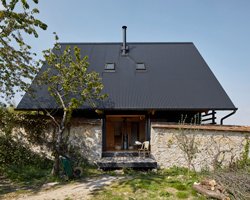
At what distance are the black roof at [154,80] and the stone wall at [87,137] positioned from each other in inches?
34.4

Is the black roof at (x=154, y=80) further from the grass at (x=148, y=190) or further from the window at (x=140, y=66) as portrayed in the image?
the grass at (x=148, y=190)

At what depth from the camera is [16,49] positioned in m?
8.59

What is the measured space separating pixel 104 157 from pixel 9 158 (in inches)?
172

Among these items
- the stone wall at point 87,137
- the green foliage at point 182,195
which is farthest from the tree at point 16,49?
the green foliage at point 182,195

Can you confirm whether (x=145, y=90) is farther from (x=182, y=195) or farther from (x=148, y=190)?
(x=182, y=195)

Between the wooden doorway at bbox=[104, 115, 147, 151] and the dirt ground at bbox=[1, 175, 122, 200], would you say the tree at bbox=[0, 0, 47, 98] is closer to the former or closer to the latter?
the dirt ground at bbox=[1, 175, 122, 200]

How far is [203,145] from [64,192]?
635 cm

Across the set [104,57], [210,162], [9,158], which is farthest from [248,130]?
[9,158]

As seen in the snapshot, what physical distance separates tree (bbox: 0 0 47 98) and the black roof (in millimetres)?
1710

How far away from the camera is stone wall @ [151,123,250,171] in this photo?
954 cm

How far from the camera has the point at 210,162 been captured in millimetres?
9617

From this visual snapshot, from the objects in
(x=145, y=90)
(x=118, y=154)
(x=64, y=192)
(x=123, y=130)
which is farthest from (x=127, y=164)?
(x=123, y=130)

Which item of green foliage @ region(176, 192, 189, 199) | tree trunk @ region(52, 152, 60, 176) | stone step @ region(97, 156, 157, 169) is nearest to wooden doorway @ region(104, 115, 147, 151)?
stone step @ region(97, 156, 157, 169)

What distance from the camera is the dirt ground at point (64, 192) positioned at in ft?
20.1
